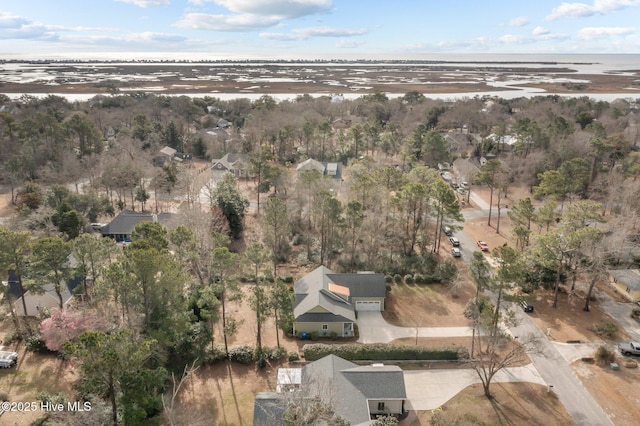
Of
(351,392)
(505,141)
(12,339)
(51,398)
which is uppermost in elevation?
(505,141)

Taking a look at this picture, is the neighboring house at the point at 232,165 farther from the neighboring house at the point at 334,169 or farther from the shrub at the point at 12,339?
the shrub at the point at 12,339

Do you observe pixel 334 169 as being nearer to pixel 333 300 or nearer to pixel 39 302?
pixel 333 300

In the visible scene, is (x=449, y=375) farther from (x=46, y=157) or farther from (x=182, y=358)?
(x=46, y=157)

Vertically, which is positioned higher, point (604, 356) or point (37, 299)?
point (37, 299)

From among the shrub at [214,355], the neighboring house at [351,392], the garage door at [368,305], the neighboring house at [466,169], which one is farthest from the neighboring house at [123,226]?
the neighboring house at [466,169]

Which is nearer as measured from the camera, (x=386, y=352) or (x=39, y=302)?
(x=386, y=352)

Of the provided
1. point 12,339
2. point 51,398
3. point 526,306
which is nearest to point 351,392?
point 51,398
